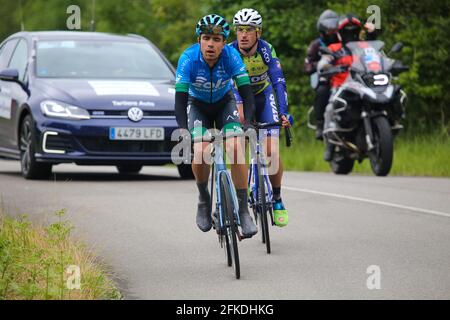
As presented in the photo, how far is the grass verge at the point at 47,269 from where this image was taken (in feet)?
24.7

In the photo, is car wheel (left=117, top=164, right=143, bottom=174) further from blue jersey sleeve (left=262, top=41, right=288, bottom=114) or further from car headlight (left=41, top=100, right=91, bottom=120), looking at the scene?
blue jersey sleeve (left=262, top=41, right=288, bottom=114)

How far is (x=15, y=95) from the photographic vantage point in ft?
54.4

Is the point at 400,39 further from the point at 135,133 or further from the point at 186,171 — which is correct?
the point at 135,133

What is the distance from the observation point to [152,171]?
1886 cm

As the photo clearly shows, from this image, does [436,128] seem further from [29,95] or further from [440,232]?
[440,232]

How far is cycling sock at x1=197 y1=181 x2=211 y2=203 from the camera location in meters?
9.54

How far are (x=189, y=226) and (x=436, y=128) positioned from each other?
1548 cm

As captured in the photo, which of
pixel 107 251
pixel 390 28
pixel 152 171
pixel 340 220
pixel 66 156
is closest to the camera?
pixel 107 251

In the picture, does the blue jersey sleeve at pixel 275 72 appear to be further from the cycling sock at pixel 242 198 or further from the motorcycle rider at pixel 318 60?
the motorcycle rider at pixel 318 60

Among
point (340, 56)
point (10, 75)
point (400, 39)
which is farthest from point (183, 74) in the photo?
point (400, 39)

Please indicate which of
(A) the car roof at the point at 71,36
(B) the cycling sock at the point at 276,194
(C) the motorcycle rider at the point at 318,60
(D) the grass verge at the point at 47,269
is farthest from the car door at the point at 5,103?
(D) the grass verge at the point at 47,269

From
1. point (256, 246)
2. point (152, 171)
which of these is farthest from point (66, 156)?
point (256, 246)

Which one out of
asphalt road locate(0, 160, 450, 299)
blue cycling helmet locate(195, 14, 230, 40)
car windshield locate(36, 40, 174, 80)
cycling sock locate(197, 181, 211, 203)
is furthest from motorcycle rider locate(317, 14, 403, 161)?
blue cycling helmet locate(195, 14, 230, 40)

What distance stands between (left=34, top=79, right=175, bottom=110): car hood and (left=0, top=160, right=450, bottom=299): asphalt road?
3.12 feet
